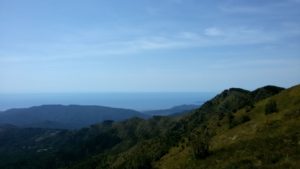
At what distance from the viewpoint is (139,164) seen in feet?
187

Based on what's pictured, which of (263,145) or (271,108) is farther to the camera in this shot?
(271,108)

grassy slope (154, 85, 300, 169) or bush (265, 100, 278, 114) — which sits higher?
bush (265, 100, 278, 114)

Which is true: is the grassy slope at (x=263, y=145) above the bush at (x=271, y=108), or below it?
below

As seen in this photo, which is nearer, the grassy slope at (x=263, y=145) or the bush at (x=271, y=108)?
the grassy slope at (x=263, y=145)

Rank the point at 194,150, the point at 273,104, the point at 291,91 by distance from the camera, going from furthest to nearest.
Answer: the point at 291,91 → the point at 273,104 → the point at 194,150

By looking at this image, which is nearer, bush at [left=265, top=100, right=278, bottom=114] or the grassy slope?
the grassy slope

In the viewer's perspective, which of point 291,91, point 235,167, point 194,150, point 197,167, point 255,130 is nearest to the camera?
point 235,167

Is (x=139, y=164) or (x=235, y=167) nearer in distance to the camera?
(x=235, y=167)

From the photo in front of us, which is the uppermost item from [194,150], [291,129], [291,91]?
[291,91]

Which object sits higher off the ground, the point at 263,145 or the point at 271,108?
the point at 271,108

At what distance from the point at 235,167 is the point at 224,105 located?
116 meters

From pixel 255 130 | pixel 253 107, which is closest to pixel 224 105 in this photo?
pixel 253 107

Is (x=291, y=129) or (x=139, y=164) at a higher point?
(x=291, y=129)

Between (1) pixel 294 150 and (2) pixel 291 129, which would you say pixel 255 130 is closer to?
(2) pixel 291 129
